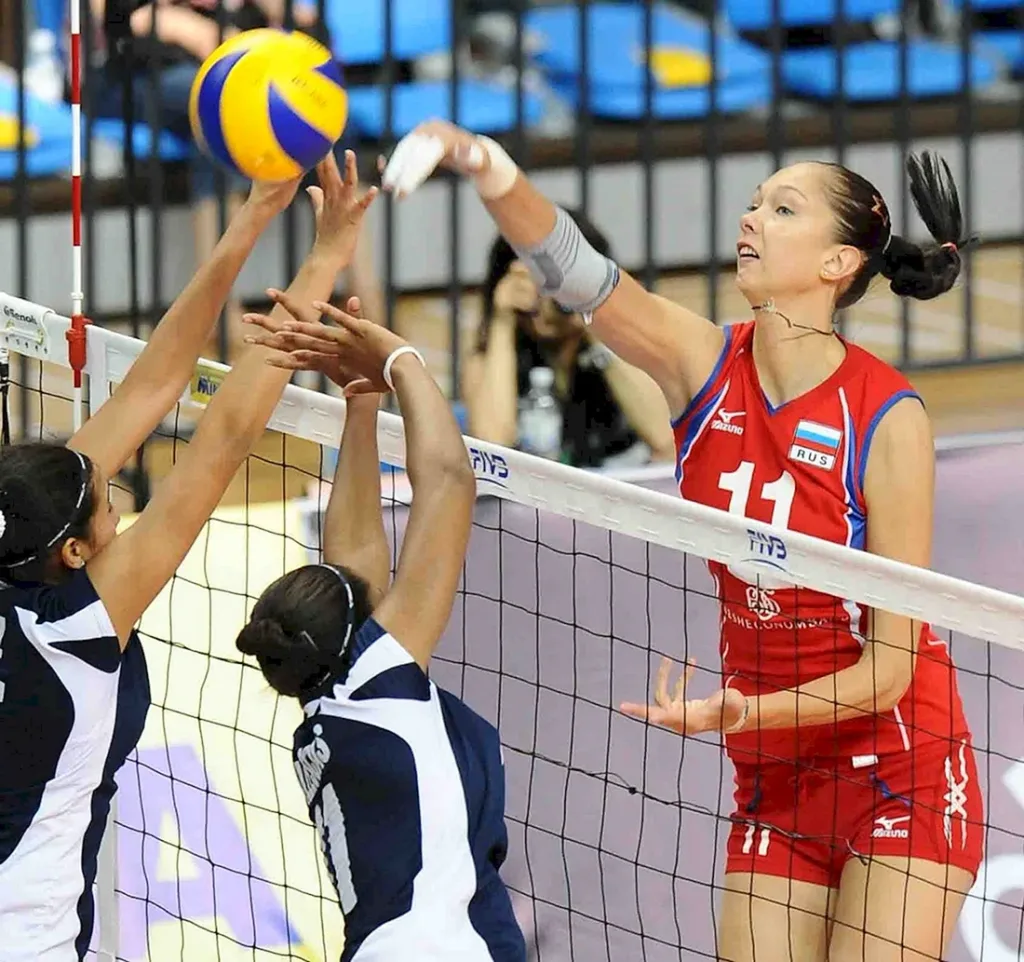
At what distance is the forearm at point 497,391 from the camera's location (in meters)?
6.17

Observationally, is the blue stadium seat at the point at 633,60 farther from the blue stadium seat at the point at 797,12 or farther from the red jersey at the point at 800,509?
the red jersey at the point at 800,509

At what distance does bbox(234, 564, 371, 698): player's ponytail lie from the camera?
314cm

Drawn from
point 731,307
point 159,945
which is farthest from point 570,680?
point 731,307

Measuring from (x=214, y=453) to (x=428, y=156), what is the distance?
1.92 feet

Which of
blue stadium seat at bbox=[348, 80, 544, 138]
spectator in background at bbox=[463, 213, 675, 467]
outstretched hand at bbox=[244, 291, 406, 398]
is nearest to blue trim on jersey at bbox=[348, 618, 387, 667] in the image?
outstretched hand at bbox=[244, 291, 406, 398]

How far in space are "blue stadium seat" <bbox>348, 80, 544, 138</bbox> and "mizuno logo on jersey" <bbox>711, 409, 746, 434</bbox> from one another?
10.9 ft

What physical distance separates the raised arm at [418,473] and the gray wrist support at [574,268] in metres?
0.45

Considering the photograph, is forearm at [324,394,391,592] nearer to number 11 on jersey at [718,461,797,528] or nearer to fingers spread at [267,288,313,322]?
fingers spread at [267,288,313,322]

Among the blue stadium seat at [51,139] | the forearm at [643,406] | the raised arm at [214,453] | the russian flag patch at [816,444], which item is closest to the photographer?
the raised arm at [214,453]

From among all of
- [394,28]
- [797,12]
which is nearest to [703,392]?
[394,28]

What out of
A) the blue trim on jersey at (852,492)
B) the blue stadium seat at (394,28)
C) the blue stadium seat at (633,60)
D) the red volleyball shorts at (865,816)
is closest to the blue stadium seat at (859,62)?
the blue stadium seat at (633,60)

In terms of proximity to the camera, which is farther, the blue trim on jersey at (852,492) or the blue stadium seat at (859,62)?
the blue stadium seat at (859,62)

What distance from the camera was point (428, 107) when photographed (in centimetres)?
724

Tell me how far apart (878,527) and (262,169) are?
47.0 inches
